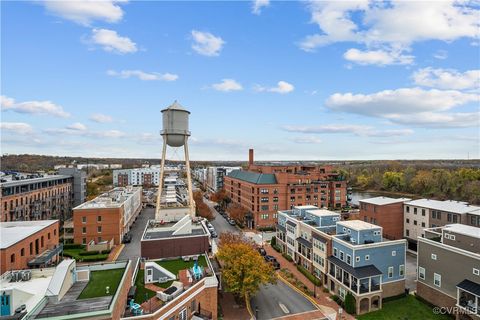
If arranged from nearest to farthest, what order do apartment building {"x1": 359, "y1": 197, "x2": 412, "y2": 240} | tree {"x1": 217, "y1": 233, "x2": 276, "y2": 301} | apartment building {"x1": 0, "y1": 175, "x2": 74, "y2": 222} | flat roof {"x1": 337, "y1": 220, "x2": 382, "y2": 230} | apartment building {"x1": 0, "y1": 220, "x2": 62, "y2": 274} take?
1. tree {"x1": 217, "y1": 233, "x2": 276, "y2": 301}
2. apartment building {"x1": 0, "y1": 220, "x2": 62, "y2": 274}
3. flat roof {"x1": 337, "y1": 220, "x2": 382, "y2": 230}
4. apartment building {"x1": 0, "y1": 175, "x2": 74, "y2": 222}
5. apartment building {"x1": 359, "y1": 197, "x2": 412, "y2": 240}

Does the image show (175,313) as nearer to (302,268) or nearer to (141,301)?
(141,301)

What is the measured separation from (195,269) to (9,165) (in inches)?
6362

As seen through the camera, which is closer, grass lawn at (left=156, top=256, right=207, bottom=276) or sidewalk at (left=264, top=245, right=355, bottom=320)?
sidewalk at (left=264, top=245, right=355, bottom=320)

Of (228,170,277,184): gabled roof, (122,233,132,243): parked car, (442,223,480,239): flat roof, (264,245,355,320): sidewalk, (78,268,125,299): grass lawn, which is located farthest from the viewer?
(228,170,277,184): gabled roof

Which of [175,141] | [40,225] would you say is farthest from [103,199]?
[175,141]

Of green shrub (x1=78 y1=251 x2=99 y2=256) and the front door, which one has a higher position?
the front door

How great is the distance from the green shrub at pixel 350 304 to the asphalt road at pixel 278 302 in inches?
122

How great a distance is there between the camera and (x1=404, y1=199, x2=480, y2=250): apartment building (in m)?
37.8

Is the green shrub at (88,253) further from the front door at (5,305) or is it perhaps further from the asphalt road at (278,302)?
the asphalt road at (278,302)

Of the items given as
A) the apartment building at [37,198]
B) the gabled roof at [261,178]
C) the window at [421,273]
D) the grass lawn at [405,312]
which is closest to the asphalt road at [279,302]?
A: the grass lawn at [405,312]

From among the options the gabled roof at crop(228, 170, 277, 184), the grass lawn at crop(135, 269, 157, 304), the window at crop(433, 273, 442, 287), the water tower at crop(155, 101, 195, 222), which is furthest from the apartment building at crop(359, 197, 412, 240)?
the grass lawn at crop(135, 269, 157, 304)

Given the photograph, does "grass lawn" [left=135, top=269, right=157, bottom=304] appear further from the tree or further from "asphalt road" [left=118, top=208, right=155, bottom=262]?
"asphalt road" [left=118, top=208, right=155, bottom=262]

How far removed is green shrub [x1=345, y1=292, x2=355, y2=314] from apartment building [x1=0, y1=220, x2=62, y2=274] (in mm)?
32251

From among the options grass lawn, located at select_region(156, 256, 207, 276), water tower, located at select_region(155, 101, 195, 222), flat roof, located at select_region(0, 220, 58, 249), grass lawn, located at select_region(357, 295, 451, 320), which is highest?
water tower, located at select_region(155, 101, 195, 222)
